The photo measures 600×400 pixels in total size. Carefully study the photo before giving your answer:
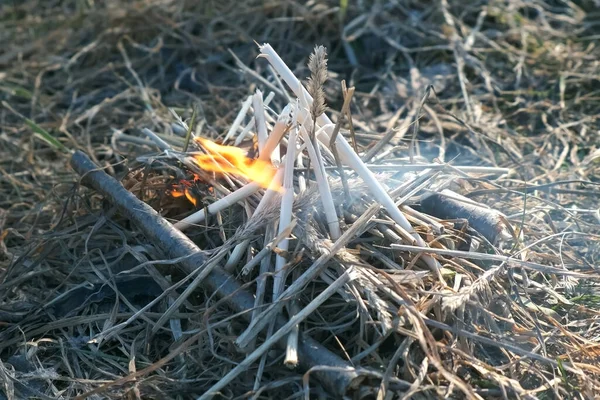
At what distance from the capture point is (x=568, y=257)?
2777 millimetres

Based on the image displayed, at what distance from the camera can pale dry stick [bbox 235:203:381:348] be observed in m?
2.30

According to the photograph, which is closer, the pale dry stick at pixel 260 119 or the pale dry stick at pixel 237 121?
the pale dry stick at pixel 260 119

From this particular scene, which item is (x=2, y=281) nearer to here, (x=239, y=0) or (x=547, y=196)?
(x=547, y=196)

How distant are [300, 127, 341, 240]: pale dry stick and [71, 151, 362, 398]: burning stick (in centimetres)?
34

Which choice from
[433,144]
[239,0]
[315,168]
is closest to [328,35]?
[239,0]

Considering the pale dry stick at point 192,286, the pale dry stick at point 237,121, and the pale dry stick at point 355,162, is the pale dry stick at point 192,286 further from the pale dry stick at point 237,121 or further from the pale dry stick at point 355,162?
the pale dry stick at point 237,121

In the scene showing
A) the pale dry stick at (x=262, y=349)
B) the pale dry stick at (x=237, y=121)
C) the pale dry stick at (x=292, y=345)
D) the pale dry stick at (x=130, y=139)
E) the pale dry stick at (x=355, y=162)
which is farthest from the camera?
the pale dry stick at (x=130, y=139)

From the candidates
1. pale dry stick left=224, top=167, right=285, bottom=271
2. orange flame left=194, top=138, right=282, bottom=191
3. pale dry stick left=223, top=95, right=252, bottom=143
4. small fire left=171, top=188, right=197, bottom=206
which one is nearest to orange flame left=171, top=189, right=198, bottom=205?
small fire left=171, top=188, right=197, bottom=206

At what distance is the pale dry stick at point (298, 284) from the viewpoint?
90.6 inches

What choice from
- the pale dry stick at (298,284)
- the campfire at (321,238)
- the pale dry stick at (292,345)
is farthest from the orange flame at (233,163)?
the pale dry stick at (292,345)

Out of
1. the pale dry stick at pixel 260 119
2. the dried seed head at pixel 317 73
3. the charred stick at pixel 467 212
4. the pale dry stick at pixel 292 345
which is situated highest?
the dried seed head at pixel 317 73

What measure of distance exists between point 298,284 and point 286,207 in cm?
26

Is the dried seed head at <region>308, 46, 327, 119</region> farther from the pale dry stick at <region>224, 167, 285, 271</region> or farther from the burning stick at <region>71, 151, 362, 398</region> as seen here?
the burning stick at <region>71, 151, 362, 398</region>

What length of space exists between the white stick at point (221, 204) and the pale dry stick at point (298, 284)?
39 centimetres
